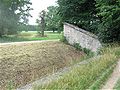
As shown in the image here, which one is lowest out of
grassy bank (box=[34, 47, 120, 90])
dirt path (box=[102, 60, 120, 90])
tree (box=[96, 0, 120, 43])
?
dirt path (box=[102, 60, 120, 90])

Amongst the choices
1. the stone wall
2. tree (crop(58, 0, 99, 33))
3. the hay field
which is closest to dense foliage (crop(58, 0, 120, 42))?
tree (crop(58, 0, 99, 33))

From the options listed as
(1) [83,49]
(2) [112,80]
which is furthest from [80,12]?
(2) [112,80]

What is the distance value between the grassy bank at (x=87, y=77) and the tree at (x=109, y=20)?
19.3 ft

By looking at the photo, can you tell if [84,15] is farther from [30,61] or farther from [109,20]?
[30,61]

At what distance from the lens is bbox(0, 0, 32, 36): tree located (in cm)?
4578

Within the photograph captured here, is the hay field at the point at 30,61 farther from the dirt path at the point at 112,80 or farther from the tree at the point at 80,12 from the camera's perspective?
the dirt path at the point at 112,80

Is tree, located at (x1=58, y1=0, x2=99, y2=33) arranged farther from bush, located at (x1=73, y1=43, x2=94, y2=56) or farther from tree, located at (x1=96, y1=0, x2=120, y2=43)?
tree, located at (x1=96, y1=0, x2=120, y2=43)

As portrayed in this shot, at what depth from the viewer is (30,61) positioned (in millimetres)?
20500

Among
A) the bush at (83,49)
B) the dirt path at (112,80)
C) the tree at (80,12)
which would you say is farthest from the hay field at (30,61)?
the dirt path at (112,80)

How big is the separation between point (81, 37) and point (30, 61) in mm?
7464

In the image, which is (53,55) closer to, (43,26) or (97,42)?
(97,42)

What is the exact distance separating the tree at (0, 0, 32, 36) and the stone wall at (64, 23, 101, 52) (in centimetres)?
1729

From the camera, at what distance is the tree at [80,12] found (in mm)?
29312

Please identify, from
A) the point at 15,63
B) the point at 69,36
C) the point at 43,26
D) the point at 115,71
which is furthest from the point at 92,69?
the point at 43,26
